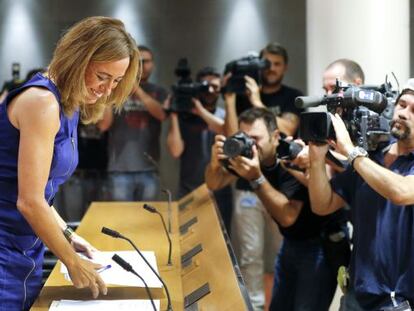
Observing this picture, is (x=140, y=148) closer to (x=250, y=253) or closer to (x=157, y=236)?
(x=250, y=253)

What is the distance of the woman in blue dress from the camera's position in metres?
1.85

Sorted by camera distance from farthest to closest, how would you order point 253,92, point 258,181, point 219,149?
1. point 253,92
2. point 219,149
3. point 258,181

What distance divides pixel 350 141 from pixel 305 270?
790 mm

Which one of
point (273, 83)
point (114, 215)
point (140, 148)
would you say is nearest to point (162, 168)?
point (140, 148)

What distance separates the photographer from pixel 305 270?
120 inches

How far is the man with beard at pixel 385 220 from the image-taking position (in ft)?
7.54

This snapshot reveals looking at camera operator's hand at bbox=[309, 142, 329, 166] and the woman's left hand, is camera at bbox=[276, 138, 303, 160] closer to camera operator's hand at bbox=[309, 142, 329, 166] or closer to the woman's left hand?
camera operator's hand at bbox=[309, 142, 329, 166]

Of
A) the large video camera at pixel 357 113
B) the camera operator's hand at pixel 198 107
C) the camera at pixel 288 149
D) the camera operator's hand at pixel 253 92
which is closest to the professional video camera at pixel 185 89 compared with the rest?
the camera operator's hand at pixel 198 107

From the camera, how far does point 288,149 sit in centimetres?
304

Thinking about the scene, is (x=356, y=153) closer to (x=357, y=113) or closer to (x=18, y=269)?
(x=357, y=113)

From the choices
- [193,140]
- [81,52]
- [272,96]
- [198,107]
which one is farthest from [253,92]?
[81,52]

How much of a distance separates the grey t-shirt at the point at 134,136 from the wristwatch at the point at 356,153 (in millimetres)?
3136

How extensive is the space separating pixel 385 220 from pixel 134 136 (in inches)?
130

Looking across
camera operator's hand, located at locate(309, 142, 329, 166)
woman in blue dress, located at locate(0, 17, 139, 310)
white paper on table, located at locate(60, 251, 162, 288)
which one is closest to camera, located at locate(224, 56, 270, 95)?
camera operator's hand, located at locate(309, 142, 329, 166)
